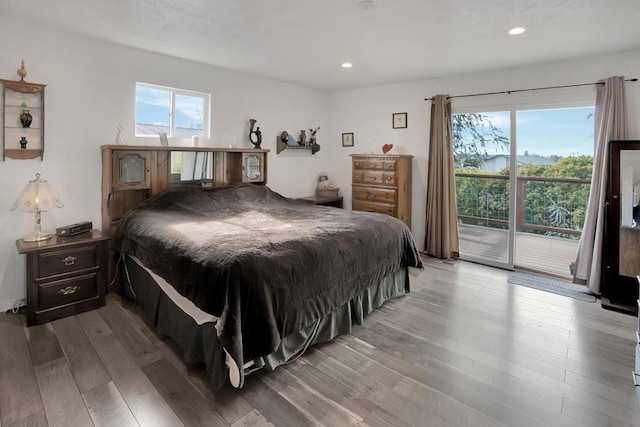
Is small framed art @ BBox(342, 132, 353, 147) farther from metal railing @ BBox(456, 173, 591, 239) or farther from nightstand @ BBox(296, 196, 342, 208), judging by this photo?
metal railing @ BBox(456, 173, 591, 239)

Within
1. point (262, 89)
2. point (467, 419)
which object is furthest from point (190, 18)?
point (467, 419)

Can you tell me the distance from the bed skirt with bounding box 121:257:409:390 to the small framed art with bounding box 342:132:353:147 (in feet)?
9.71

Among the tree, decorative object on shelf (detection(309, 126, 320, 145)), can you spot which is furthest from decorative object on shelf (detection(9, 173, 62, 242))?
the tree

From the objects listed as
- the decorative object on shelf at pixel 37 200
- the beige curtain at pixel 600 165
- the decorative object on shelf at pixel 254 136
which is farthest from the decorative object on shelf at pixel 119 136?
the beige curtain at pixel 600 165

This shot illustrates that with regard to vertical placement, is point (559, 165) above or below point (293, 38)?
below

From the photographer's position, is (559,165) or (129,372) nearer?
(129,372)

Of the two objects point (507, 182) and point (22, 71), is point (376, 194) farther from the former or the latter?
point (22, 71)

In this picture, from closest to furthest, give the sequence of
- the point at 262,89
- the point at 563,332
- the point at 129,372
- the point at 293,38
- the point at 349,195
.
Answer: the point at 129,372 → the point at 563,332 → the point at 293,38 → the point at 262,89 → the point at 349,195

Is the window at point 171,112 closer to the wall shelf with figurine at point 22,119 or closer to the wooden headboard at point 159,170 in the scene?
the wooden headboard at point 159,170

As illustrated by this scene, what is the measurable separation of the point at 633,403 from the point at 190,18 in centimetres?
397

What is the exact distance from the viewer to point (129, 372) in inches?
85.3

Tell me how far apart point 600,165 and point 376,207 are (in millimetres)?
2604

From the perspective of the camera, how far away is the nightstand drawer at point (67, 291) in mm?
2795

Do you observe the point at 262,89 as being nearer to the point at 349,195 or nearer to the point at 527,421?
the point at 349,195
